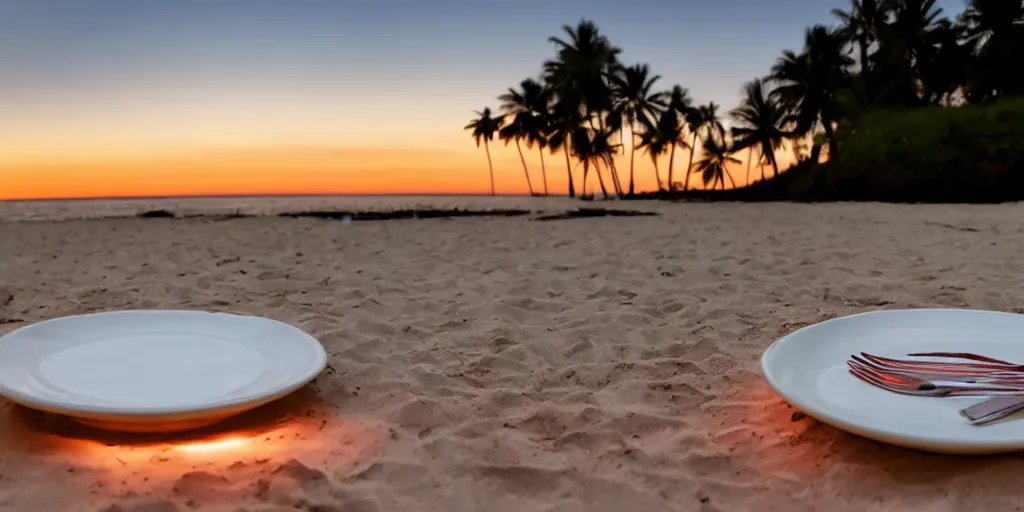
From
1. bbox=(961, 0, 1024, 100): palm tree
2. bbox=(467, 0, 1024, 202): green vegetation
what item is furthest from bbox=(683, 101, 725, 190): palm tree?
bbox=(961, 0, 1024, 100): palm tree

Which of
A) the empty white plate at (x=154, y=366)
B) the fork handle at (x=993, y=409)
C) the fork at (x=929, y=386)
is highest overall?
the empty white plate at (x=154, y=366)

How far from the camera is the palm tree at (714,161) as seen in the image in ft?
116

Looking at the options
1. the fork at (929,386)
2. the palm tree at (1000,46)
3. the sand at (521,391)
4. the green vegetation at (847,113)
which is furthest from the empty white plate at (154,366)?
the palm tree at (1000,46)

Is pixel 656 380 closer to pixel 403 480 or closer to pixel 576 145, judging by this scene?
pixel 403 480

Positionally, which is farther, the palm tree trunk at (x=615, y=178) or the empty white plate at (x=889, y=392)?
the palm tree trunk at (x=615, y=178)

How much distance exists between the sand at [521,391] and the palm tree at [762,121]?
→ 2591 cm

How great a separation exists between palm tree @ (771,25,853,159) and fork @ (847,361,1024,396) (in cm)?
2828

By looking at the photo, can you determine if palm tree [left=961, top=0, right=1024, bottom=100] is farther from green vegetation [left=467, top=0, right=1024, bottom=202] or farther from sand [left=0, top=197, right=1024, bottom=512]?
sand [left=0, top=197, right=1024, bottom=512]

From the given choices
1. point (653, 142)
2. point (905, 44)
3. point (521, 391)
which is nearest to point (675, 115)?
point (653, 142)

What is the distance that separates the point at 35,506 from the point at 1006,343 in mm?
2616

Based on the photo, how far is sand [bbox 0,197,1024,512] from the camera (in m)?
1.58

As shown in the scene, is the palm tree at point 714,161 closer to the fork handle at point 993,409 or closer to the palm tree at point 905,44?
the palm tree at point 905,44

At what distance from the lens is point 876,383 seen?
1.82 meters

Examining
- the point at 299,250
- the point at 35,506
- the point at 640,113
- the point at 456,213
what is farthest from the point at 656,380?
the point at 640,113
